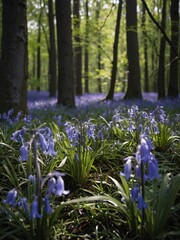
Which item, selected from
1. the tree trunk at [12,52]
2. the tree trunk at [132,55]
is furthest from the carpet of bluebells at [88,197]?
the tree trunk at [132,55]

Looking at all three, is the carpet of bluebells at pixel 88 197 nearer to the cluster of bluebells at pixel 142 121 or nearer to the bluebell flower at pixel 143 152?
the bluebell flower at pixel 143 152

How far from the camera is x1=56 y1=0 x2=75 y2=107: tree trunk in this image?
881cm

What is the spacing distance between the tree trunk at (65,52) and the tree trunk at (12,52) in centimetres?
334

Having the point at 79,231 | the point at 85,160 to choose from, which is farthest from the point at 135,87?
the point at 79,231

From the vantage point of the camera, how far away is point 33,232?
7.14 ft

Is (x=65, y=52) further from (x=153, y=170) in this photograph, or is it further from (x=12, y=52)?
(x=153, y=170)

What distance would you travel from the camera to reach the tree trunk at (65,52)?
881cm

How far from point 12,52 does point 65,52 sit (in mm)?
3564

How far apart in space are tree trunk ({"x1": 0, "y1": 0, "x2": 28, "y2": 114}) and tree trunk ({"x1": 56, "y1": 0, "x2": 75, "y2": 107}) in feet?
11.0

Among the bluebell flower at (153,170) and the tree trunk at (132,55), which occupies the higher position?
the tree trunk at (132,55)

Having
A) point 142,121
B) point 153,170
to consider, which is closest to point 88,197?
point 153,170

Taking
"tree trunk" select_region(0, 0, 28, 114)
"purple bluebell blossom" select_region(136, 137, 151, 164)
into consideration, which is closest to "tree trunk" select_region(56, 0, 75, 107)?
"tree trunk" select_region(0, 0, 28, 114)

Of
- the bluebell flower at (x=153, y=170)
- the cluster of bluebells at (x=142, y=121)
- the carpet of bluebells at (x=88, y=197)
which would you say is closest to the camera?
the bluebell flower at (x=153, y=170)

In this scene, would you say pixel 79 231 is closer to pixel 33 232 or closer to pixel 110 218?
pixel 110 218
